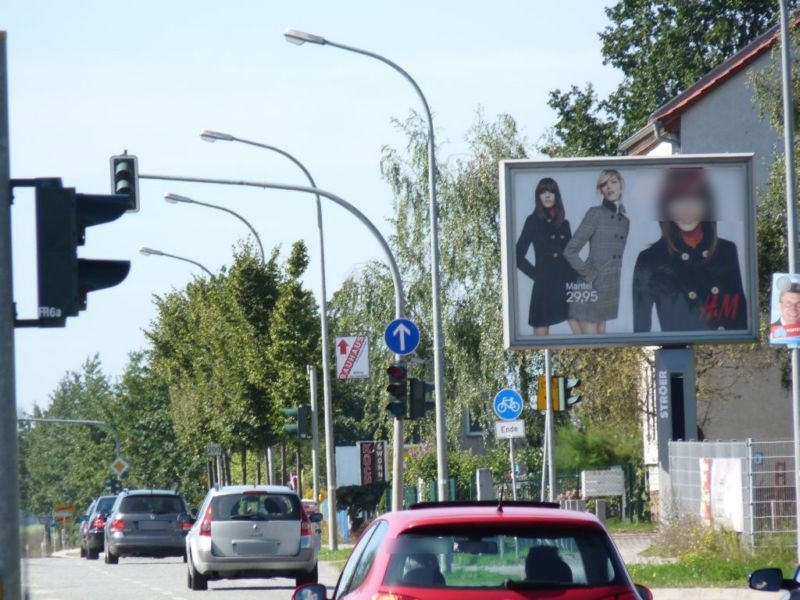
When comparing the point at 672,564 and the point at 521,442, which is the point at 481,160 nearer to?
the point at 521,442

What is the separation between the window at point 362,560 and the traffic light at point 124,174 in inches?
628

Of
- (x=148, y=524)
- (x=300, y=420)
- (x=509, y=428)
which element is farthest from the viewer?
(x=148, y=524)

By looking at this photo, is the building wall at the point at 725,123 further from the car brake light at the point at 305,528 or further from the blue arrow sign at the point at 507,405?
the car brake light at the point at 305,528

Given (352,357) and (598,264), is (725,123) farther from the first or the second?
(598,264)

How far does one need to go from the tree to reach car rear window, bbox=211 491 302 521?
32.5 metres

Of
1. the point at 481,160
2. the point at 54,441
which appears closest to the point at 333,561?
the point at 481,160

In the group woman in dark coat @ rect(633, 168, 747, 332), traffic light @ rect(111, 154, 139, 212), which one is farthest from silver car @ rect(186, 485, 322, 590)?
woman in dark coat @ rect(633, 168, 747, 332)

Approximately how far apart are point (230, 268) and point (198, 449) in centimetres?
1058

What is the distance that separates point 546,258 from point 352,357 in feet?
19.6

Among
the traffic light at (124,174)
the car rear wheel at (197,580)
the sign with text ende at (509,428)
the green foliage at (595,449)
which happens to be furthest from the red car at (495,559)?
the green foliage at (595,449)

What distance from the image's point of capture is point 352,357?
3600cm

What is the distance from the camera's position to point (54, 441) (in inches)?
7141

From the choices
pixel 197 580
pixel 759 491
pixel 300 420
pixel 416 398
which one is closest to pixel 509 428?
pixel 300 420

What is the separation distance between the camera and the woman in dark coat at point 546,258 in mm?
31453
